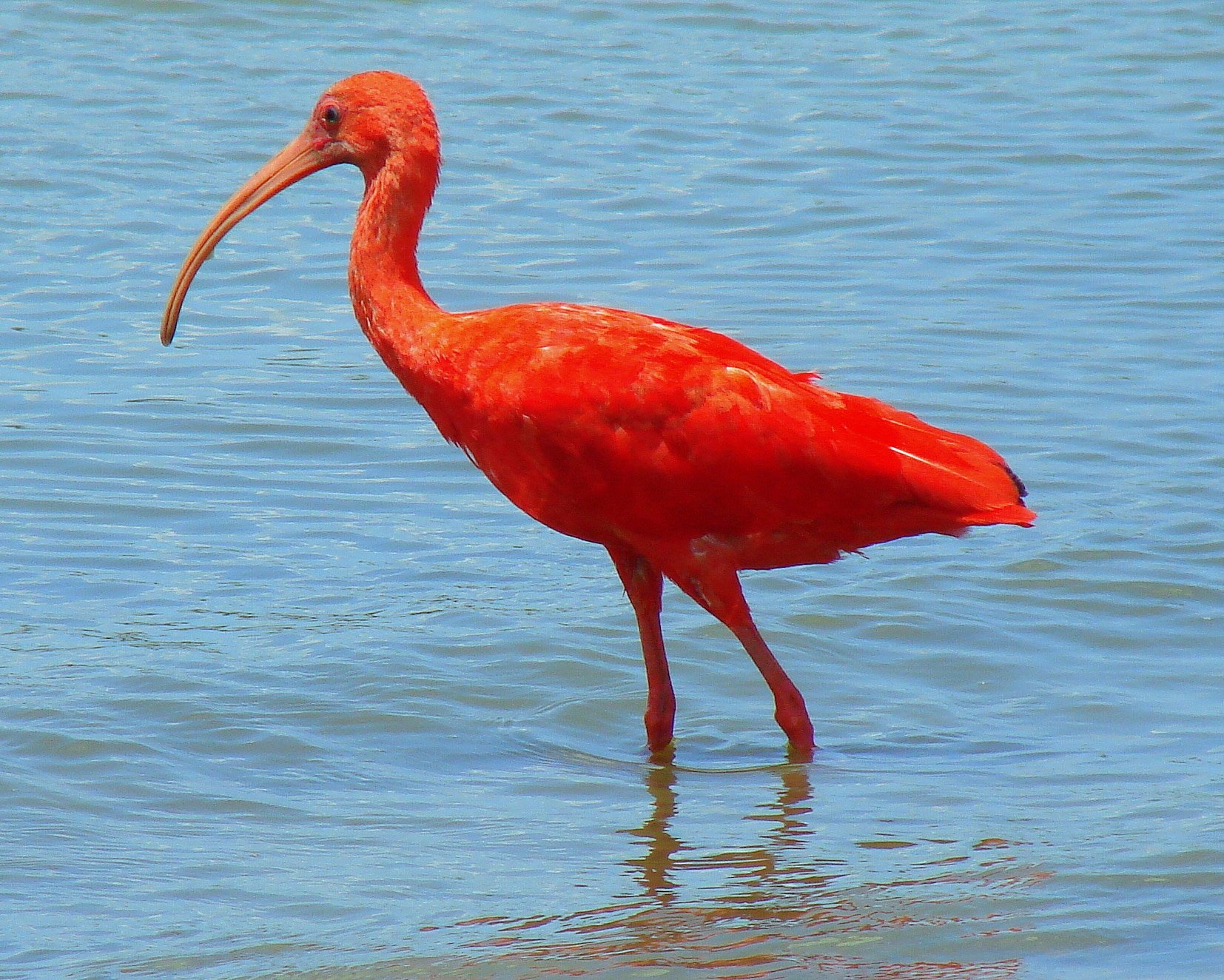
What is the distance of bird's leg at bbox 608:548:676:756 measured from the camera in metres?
6.30

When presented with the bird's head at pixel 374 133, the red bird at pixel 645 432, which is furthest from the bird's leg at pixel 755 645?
the bird's head at pixel 374 133

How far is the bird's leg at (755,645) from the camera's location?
6180 millimetres

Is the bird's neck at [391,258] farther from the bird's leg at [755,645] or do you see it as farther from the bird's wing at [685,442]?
the bird's leg at [755,645]

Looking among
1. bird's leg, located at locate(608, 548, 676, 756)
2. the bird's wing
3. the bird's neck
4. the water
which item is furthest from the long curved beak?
bird's leg, located at locate(608, 548, 676, 756)

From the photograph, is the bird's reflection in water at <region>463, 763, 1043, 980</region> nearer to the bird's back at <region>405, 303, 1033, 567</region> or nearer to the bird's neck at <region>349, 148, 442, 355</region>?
the bird's back at <region>405, 303, 1033, 567</region>

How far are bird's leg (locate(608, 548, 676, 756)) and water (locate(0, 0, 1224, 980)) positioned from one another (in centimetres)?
11

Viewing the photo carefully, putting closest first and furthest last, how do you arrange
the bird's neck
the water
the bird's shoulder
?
the water → the bird's shoulder → the bird's neck

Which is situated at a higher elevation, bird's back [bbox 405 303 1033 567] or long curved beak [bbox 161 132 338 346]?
long curved beak [bbox 161 132 338 346]

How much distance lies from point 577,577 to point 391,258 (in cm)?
194

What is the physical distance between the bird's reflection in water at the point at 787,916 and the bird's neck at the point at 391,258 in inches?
61.7

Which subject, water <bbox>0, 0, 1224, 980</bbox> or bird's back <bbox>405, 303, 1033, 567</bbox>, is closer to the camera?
water <bbox>0, 0, 1224, 980</bbox>

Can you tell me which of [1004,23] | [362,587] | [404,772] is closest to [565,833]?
[404,772]

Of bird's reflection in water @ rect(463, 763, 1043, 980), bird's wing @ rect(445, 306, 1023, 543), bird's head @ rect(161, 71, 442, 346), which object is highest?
bird's head @ rect(161, 71, 442, 346)

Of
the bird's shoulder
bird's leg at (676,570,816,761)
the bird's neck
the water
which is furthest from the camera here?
bird's leg at (676,570,816,761)
